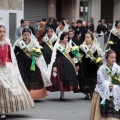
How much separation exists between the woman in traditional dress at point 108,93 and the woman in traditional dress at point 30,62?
138 inches

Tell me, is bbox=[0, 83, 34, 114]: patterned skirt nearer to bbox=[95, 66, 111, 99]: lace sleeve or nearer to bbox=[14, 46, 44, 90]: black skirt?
bbox=[95, 66, 111, 99]: lace sleeve

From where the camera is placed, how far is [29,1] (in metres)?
28.6

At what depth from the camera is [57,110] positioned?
10672 mm

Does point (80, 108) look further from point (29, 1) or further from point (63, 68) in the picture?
point (29, 1)

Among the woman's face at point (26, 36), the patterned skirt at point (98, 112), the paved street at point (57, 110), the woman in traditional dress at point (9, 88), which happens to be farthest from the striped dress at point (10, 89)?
the woman's face at point (26, 36)

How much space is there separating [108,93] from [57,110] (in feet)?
9.29

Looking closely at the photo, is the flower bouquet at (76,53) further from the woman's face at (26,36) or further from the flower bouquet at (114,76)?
the flower bouquet at (114,76)

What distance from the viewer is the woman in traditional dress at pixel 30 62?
11484 millimetres

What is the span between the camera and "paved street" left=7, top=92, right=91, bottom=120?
980 cm

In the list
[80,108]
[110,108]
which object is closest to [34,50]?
[80,108]

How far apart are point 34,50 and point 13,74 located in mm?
Result: 2144

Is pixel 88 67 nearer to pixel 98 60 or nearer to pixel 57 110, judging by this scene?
pixel 98 60

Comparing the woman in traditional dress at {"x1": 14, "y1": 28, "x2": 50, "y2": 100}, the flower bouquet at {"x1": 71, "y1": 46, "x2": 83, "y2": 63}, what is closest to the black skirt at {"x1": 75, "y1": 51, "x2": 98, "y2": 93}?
the flower bouquet at {"x1": 71, "y1": 46, "x2": 83, "y2": 63}

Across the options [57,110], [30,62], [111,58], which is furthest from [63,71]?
→ [111,58]
